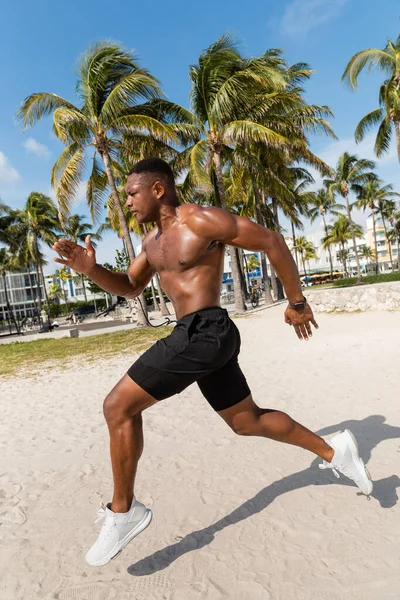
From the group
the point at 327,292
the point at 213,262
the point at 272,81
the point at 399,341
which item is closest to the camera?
the point at 213,262

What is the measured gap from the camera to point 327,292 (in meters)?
15.5

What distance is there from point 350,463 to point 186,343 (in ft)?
4.07

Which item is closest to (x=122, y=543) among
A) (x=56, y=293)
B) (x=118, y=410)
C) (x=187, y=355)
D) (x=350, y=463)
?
(x=118, y=410)

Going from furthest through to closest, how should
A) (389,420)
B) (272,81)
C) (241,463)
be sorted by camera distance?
1. (272,81)
2. (389,420)
3. (241,463)

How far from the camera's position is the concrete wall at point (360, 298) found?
45.0 ft

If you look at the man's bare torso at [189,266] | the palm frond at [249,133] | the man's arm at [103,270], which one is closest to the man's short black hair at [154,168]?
the man's bare torso at [189,266]

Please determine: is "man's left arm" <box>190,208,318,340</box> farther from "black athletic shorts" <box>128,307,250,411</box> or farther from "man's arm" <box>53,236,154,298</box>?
"man's arm" <box>53,236,154,298</box>

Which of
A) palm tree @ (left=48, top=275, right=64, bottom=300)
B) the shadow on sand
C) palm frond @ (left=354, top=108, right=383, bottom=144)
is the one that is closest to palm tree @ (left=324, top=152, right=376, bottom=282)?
palm frond @ (left=354, top=108, right=383, bottom=144)

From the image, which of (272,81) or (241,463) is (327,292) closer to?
(272,81)

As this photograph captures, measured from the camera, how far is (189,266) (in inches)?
90.9

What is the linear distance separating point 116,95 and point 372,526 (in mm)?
16353

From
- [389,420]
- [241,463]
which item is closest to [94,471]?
[241,463]

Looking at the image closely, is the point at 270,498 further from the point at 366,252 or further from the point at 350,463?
the point at 366,252

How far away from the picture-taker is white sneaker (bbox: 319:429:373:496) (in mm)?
2516
